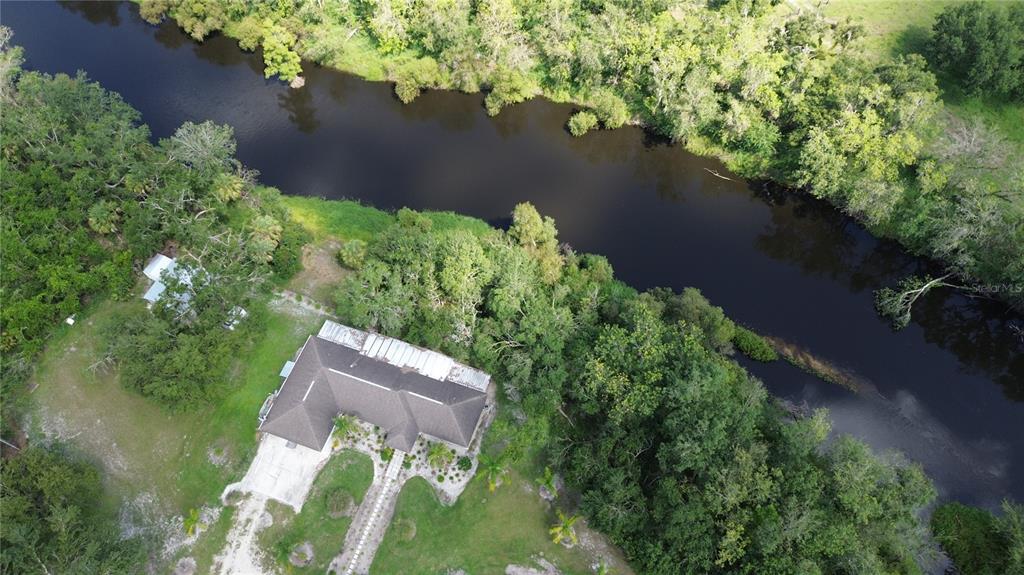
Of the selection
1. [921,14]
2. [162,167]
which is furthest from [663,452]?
[921,14]

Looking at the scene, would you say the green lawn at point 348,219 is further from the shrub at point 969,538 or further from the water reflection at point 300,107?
the shrub at point 969,538

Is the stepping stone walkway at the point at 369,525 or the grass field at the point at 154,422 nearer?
the stepping stone walkway at the point at 369,525

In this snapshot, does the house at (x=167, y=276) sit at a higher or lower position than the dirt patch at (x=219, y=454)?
higher

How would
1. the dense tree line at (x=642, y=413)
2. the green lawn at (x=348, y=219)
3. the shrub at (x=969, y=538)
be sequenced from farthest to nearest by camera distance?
the green lawn at (x=348, y=219)
the shrub at (x=969, y=538)
the dense tree line at (x=642, y=413)

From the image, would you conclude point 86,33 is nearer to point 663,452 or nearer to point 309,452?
point 309,452

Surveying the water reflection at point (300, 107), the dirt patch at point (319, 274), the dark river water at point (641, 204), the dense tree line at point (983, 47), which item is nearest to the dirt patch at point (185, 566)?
the dirt patch at point (319, 274)

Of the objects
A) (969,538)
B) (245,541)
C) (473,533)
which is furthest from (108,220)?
(969,538)

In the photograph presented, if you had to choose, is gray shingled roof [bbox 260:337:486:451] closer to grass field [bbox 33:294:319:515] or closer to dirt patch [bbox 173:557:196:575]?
grass field [bbox 33:294:319:515]
